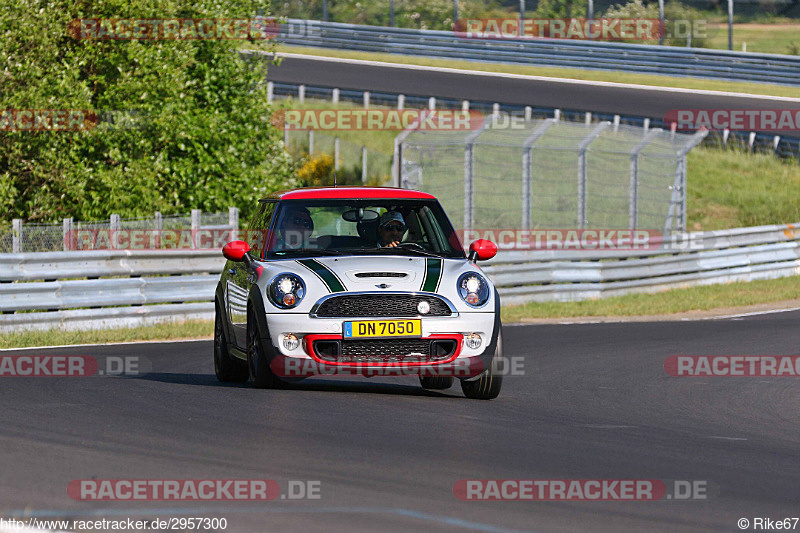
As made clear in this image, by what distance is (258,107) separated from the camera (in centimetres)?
2569

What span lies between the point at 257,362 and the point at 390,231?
4.88 feet

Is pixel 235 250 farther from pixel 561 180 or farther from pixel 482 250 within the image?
pixel 561 180

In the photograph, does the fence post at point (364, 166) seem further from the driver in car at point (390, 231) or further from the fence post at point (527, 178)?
the driver in car at point (390, 231)

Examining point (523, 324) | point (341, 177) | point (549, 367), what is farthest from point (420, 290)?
point (341, 177)

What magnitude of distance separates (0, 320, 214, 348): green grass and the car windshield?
5225mm

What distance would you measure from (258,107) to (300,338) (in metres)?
16.6

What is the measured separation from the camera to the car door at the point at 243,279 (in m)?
10.4

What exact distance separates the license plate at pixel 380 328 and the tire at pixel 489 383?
0.70 meters

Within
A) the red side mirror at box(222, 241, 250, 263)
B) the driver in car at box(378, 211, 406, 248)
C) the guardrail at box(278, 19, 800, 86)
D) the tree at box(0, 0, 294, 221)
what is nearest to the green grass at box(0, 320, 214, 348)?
the red side mirror at box(222, 241, 250, 263)

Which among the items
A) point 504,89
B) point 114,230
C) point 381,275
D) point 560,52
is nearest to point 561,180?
point 504,89

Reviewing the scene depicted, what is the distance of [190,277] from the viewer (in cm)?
1788

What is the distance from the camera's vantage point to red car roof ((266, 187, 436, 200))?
10711 millimetres

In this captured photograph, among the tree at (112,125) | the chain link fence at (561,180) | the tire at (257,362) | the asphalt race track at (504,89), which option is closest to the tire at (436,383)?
the tire at (257,362)

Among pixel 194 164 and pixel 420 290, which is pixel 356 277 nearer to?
pixel 420 290
